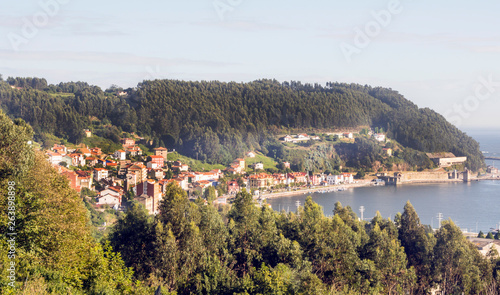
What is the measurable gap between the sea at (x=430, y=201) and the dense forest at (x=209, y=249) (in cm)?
773

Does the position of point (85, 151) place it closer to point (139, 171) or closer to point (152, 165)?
point (139, 171)

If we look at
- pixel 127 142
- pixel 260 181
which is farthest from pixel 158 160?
pixel 260 181

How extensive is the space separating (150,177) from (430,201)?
34.0 ft

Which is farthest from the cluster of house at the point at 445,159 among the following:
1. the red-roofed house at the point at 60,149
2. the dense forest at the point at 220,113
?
the red-roofed house at the point at 60,149

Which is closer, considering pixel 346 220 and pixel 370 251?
pixel 370 251

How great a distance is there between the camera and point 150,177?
1850 centimetres

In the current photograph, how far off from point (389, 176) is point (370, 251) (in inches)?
841

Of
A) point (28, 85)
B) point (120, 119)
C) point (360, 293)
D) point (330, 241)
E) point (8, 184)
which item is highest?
point (28, 85)

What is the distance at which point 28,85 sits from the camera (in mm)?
28609

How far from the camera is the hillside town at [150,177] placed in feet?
50.2

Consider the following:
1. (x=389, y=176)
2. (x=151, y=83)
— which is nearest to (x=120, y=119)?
(x=151, y=83)

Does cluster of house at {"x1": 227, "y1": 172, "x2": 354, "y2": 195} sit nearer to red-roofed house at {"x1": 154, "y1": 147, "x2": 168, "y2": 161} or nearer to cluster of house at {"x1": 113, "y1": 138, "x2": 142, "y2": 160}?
red-roofed house at {"x1": 154, "y1": 147, "x2": 168, "y2": 161}

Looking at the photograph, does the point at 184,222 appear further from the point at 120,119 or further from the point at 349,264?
the point at 120,119

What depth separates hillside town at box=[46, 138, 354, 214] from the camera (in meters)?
15.3
